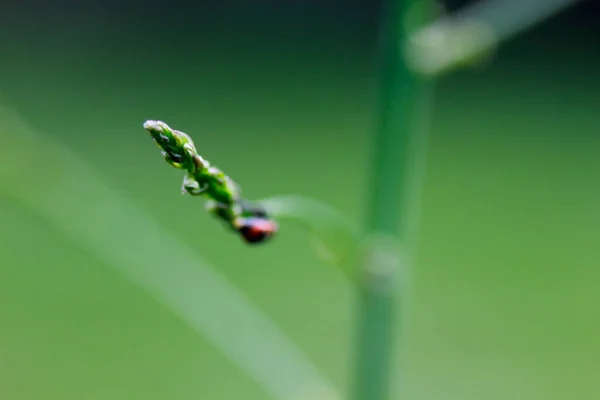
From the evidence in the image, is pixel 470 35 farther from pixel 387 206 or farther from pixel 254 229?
pixel 254 229

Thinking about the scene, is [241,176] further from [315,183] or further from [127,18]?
[127,18]

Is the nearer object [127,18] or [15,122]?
[15,122]

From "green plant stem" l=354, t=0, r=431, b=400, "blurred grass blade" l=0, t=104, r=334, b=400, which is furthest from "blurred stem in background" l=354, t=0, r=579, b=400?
"blurred grass blade" l=0, t=104, r=334, b=400

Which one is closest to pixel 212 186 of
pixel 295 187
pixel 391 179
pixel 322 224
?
pixel 322 224

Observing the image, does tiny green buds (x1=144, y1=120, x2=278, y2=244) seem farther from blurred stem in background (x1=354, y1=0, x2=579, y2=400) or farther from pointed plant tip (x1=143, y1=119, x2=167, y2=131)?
blurred stem in background (x1=354, y1=0, x2=579, y2=400)

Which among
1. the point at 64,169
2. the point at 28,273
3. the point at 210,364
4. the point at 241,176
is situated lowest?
the point at 64,169

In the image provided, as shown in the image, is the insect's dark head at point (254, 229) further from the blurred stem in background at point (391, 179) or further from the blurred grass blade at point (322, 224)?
the blurred stem in background at point (391, 179)

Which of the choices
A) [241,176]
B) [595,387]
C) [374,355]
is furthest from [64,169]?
[241,176]
